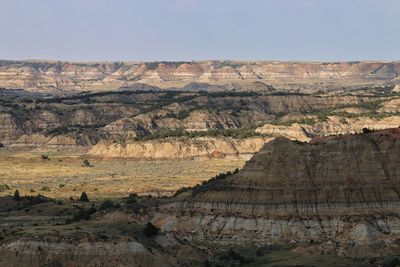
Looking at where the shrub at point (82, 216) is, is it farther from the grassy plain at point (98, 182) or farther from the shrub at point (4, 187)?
the shrub at point (4, 187)

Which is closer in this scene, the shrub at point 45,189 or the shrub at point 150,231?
the shrub at point 150,231

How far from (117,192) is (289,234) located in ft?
227

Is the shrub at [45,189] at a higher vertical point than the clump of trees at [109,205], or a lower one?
higher

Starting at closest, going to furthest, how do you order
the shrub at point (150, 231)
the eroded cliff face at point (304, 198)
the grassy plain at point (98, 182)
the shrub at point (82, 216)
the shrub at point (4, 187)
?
the shrub at point (150, 231)
the eroded cliff face at point (304, 198)
the shrub at point (82, 216)
the grassy plain at point (98, 182)
the shrub at point (4, 187)

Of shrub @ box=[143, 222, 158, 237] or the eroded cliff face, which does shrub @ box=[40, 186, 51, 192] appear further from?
shrub @ box=[143, 222, 158, 237]

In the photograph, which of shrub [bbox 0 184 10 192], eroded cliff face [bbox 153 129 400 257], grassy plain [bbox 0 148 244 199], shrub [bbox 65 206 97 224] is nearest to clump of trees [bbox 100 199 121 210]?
shrub [bbox 65 206 97 224]

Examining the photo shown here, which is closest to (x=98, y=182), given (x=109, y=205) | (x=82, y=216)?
(x=109, y=205)

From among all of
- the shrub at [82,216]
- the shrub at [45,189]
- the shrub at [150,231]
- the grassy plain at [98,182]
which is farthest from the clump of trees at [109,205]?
the shrub at [45,189]

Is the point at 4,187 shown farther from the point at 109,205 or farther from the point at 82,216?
the point at 82,216

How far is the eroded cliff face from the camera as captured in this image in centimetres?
9219

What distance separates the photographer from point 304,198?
95.3 m

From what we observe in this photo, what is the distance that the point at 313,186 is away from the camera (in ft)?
318

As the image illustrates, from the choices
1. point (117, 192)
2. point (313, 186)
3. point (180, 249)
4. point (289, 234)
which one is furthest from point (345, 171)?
point (117, 192)

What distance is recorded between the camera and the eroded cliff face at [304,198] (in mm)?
92188
